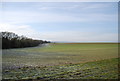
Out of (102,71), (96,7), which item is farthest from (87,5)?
(102,71)

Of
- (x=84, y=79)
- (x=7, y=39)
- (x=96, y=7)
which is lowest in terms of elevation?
(x=84, y=79)

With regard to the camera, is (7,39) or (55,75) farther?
(7,39)

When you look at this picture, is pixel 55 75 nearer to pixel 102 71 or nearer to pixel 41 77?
pixel 41 77

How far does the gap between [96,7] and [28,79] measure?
2406 mm

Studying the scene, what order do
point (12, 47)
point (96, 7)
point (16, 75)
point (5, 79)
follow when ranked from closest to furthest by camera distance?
point (5, 79) → point (16, 75) → point (96, 7) → point (12, 47)

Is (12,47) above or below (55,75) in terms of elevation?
above

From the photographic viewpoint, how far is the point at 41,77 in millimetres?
2473

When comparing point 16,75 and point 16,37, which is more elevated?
point 16,37

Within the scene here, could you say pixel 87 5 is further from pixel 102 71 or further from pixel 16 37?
pixel 16 37

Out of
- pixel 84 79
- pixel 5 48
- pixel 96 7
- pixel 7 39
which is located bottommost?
pixel 84 79

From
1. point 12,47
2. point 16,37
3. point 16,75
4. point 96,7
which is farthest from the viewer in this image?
point 12,47

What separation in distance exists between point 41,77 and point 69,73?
601 millimetres

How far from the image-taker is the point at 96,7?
11.1 ft

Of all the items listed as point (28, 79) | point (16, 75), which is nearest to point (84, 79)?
point (28, 79)
